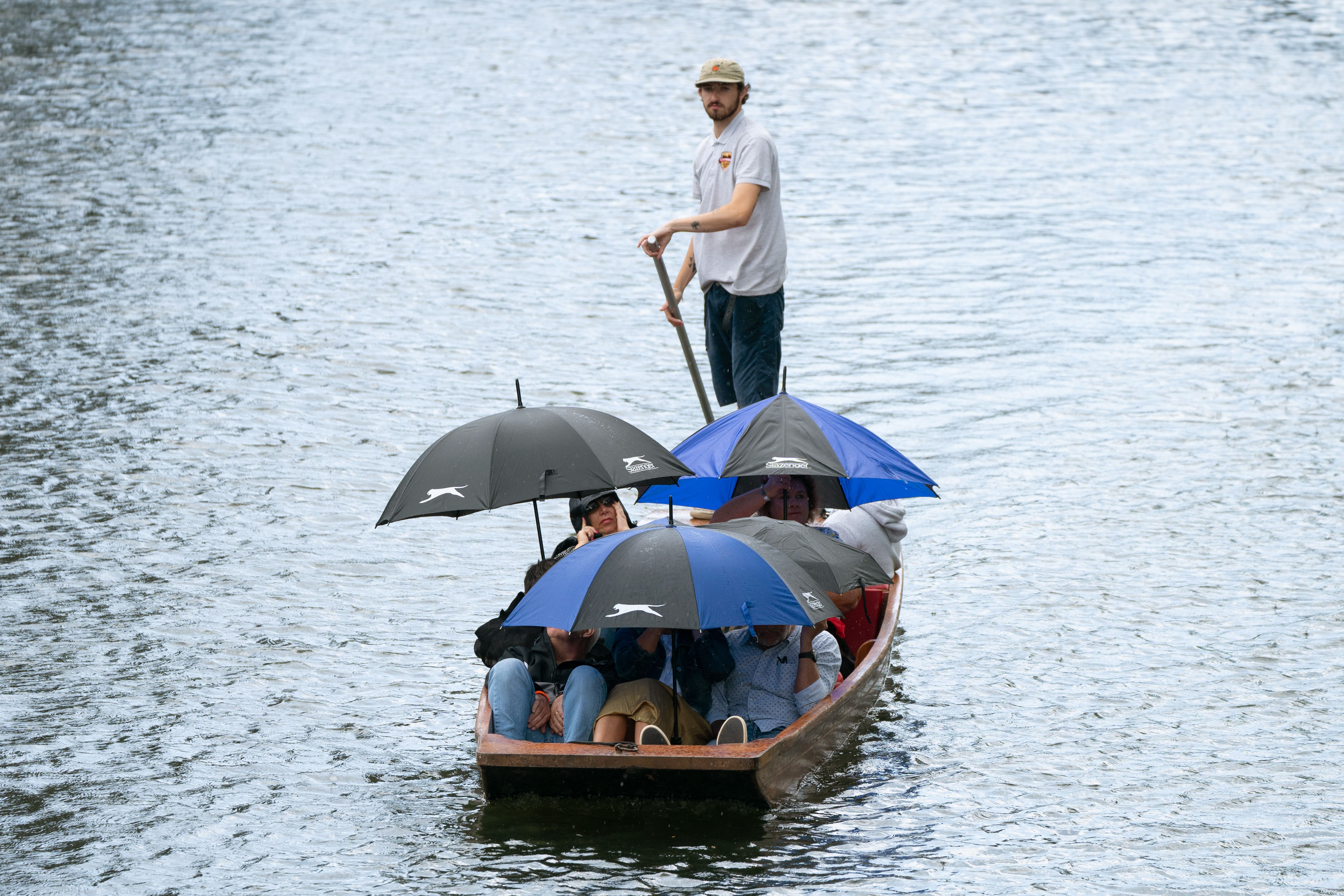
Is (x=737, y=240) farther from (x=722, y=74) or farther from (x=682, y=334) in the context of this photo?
(x=722, y=74)

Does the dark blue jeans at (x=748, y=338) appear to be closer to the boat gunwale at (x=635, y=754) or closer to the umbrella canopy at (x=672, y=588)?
the umbrella canopy at (x=672, y=588)

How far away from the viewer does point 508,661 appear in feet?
26.0

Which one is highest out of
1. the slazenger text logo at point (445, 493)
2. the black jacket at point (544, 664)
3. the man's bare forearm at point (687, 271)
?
the man's bare forearm at point (687, 271)

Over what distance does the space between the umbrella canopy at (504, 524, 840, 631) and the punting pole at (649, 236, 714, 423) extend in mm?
2723

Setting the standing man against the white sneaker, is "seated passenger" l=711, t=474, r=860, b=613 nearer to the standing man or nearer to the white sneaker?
the standing man

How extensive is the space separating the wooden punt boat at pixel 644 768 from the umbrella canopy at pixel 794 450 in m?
1.68

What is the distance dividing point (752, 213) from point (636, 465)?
2617 millimetres

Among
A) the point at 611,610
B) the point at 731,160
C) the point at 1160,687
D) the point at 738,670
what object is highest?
the point at 731,160

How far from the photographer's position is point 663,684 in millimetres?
7922

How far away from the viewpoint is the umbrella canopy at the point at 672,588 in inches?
281

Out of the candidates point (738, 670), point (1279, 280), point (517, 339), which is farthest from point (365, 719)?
point (1279, 280)

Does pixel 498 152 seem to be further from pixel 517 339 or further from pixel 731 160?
pixel 731 160

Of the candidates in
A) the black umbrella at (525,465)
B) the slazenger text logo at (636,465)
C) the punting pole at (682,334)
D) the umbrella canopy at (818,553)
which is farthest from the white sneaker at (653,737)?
the punting pole at (682,334)

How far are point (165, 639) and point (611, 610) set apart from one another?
4.22 meters
